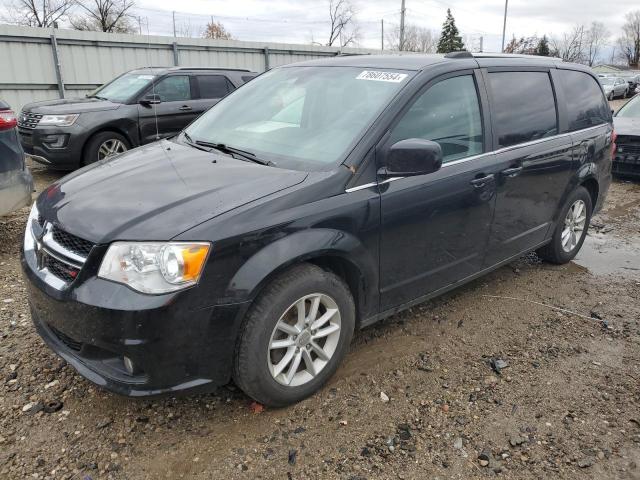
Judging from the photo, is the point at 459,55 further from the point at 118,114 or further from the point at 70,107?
the point at 70,107

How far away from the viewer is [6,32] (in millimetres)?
11266

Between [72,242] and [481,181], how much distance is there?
2473 millimetres

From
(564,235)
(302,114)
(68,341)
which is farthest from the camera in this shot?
(564,235)

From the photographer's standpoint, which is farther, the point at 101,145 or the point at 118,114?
the point at 118,114

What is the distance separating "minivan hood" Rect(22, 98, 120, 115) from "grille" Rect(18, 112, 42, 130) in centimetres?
7

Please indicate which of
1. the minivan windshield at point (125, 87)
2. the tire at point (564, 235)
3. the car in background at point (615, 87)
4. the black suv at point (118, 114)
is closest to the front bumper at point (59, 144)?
the black suv at point (118, 114)

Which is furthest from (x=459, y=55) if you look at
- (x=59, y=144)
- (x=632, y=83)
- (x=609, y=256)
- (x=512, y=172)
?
(x=632, y=83)

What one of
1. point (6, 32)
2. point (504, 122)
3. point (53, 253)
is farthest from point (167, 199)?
point (6, 32)

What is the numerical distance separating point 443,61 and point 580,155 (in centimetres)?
182

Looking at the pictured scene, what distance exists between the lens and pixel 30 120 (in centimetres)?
760

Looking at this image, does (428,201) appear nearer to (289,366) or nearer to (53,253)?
(289,366)

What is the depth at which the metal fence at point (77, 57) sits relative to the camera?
11.5m

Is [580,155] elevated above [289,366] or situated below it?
above

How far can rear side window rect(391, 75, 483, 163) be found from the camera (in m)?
3.05
